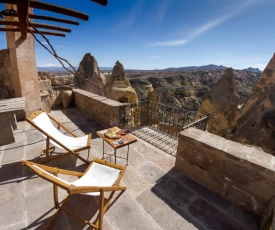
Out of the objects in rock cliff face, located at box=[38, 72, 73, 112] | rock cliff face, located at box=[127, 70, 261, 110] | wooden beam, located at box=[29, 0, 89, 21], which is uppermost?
wooden beam, located at box=[29, 0, 89, 21]

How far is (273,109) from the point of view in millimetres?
6695

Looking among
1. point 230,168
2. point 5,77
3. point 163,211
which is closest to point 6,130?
Result: point 5,77

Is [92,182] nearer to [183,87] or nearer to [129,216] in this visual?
[129,216]

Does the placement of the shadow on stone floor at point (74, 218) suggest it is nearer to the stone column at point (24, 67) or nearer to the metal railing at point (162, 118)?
the metal railing at point (162, 118)

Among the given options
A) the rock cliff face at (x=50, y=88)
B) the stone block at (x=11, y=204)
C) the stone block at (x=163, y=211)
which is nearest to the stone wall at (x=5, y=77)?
the rock cliff face at (x=50, y=88)

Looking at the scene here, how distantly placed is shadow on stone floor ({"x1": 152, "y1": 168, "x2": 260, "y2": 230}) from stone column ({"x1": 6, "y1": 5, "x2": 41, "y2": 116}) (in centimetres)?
471

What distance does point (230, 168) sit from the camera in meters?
2.40

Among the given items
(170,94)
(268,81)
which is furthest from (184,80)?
(268,81)

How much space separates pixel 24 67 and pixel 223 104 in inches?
761

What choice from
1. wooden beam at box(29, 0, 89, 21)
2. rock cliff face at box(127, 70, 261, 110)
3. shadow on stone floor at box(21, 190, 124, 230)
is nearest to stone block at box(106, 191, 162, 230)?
shadow on stone floor at box(21, 190, 124, 230)

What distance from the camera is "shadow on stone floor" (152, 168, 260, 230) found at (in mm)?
2100

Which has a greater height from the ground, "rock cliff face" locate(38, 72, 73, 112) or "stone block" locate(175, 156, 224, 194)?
"rock cliff face" locate(38, 72, 73, 112)

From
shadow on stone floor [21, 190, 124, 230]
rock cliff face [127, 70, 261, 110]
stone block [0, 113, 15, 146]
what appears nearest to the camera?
shadow on stone floor [21, 190, 124, 230]

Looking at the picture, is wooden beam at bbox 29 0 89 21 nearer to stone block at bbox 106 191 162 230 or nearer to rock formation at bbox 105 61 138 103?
stone block at bbox 106 191 162 230
